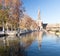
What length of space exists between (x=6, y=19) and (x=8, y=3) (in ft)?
17.2

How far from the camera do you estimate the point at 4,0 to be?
62844mm

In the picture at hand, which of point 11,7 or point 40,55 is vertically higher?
point 11,7

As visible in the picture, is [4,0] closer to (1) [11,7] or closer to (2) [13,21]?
(1) [11,7]

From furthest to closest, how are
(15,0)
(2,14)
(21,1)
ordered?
(21,1) → (15,0) → (2,14)

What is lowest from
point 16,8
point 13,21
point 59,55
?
point 59,55

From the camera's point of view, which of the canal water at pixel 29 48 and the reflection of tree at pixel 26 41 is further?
the reflection of tree at pixel 26 41

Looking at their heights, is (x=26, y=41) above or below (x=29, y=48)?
below

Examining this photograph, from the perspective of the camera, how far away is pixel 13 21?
65.8m

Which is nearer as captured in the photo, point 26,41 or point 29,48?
point 29,48

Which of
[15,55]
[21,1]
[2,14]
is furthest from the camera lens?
[21,1]

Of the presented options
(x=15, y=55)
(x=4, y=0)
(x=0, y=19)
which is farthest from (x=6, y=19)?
(x=15, y=55)

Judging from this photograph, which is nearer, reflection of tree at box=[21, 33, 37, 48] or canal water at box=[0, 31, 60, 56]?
canal water at box=[0, 31, 60, 56]

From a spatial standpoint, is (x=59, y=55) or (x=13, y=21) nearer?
(x=59, y=55)

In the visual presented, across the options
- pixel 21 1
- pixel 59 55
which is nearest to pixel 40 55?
pixel 59 55
